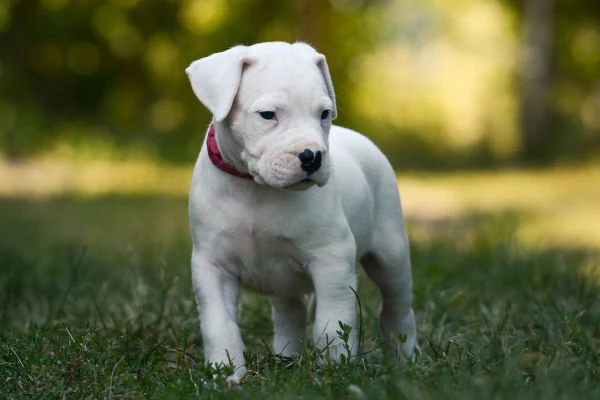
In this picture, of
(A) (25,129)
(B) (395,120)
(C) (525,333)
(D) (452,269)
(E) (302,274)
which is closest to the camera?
(E) (302,274)

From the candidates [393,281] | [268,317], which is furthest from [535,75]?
[393,281]

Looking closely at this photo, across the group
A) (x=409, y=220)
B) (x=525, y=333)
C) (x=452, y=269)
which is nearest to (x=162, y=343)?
(x=525, y=333)

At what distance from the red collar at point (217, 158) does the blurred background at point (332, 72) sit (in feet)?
40.7

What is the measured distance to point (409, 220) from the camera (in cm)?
1001

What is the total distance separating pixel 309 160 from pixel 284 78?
13.5 inches

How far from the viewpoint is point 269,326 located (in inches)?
190

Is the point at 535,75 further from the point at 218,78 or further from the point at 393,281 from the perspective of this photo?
the point at 218,78

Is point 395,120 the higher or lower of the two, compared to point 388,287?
lower

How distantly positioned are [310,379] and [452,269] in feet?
9.64

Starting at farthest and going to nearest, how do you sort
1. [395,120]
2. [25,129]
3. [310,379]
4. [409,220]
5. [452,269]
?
[395,120], [25,129], [409,220], [452,269], [310,379]

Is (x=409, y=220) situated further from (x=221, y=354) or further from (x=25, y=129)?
(x=25, y=129)

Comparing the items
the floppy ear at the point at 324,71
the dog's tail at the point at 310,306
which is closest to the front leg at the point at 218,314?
the floppy ear at the point at 324,71

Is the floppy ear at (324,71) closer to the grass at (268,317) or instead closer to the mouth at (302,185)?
the mouth at (302,185)

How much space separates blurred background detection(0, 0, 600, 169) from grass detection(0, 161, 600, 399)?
6.92 metres
